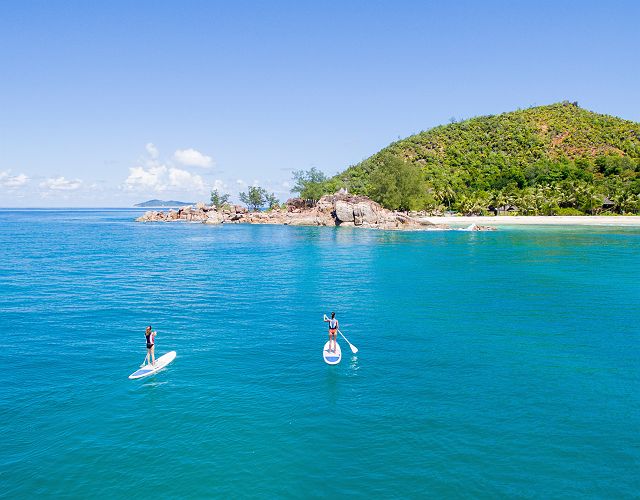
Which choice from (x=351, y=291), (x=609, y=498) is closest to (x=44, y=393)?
(x=609, y=498)

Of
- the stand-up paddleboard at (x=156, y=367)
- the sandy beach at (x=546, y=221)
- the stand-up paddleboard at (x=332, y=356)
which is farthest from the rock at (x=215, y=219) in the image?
the stand-up paddleboard at (x=332, y=356)

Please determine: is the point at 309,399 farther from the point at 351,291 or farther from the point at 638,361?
the point at 351,291

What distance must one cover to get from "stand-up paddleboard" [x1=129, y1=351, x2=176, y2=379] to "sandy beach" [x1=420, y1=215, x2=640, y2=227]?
129444 millimetres

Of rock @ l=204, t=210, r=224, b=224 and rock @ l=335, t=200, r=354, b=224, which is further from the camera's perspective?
rock @ l=204, t=210, r=224, b=224

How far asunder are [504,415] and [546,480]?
16.1 feet

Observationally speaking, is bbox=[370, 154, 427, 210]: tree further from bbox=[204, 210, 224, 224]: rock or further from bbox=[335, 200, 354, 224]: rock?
bbox=[204, 210, 224, 224]: rock

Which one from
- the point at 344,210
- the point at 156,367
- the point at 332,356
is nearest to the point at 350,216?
the point at 344,210

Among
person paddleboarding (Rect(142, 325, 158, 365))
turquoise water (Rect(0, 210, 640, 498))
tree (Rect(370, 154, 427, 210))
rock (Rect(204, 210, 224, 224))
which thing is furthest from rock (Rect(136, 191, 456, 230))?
person paddleboarding (Rect(142, 325, 158, 365))

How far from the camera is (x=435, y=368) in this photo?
2798 centimetres

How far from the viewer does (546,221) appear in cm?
14525

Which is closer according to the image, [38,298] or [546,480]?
[546,480]

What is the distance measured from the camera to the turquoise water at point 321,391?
17.6 metres

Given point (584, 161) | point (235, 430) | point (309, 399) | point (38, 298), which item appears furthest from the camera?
point (584, 161)

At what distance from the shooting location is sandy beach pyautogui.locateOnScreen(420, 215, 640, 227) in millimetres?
140250
